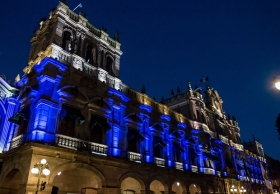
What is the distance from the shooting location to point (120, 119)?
18938mm

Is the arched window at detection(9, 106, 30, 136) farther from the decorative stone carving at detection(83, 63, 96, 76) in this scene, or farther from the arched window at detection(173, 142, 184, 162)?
the arched window at detection(173, 142, 184, 162)

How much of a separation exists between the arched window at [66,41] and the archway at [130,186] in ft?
38.6

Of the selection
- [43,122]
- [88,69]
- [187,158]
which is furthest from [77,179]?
[187,158]

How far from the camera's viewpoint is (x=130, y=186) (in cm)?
1927

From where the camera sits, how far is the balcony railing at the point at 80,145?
14133 mm

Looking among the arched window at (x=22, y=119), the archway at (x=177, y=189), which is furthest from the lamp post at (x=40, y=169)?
the archway at (x=177, y=189)

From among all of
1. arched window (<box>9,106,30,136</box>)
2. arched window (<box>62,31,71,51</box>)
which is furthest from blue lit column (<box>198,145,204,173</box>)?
arched window (<box>9,106,30,136</box>)

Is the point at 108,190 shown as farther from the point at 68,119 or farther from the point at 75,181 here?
the point at 68,119

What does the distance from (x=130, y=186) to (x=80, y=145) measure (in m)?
6.89

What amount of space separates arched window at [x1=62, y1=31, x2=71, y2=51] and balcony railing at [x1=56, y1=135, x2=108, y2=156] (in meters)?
7.42

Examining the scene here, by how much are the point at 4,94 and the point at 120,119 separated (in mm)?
8993

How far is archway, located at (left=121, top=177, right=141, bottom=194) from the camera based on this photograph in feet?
61.9

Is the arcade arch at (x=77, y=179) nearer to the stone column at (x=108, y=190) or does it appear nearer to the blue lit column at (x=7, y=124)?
the stone column at (x=108, y=190)

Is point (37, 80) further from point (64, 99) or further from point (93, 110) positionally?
point (93, 110)
